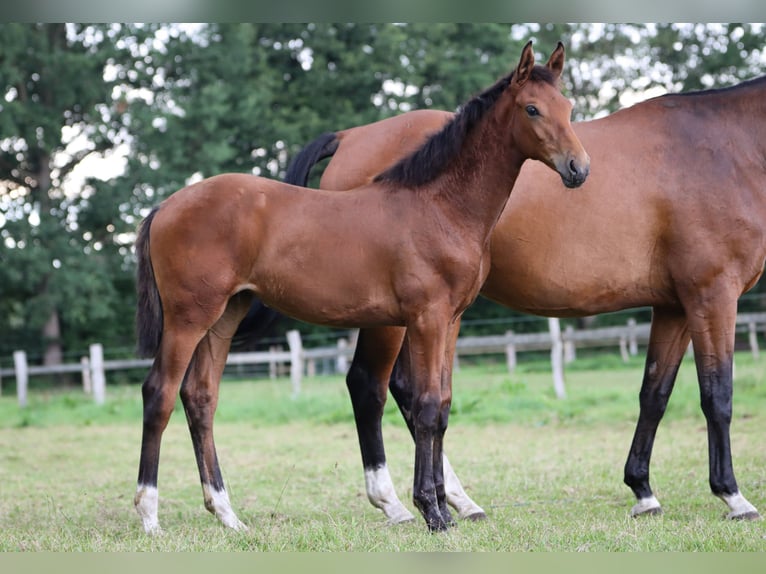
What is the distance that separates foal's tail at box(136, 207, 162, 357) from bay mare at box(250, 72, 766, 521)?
831mm

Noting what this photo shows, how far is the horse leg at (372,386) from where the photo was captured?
5414 mm

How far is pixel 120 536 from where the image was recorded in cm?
468

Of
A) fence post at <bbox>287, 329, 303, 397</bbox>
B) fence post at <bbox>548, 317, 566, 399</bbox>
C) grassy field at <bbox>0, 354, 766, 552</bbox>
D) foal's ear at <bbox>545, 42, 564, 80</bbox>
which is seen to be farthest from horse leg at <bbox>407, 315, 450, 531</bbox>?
fence post at <bbox>287, 329, 303, 397</bbox>

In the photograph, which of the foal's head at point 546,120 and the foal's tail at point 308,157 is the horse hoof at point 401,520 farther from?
the foal's tail at point 308,157

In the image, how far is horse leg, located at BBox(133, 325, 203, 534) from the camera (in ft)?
15.1

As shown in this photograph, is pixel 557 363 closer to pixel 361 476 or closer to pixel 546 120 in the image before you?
pixel 361 476

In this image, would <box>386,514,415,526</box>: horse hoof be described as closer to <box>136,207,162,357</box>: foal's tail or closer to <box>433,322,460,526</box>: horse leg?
<box>433,322,460,526</box>: horse leg

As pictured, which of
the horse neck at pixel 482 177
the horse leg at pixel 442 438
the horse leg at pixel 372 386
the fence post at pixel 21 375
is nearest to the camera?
the horse neck at pixel 482 177

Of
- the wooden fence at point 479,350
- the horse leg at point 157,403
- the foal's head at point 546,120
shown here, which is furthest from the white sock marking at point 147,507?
the wooden fence at point 479,350

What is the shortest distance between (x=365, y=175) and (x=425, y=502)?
87.4 inches

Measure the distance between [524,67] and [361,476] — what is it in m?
3.94

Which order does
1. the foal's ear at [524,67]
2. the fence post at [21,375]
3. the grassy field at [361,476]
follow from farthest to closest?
the fence post at [21,375], the foal's ear at [524,67], the grassy field at [361,476]

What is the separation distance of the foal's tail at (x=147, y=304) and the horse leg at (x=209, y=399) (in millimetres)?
317

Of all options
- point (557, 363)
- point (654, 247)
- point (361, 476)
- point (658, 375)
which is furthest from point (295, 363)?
point (654, 247)
